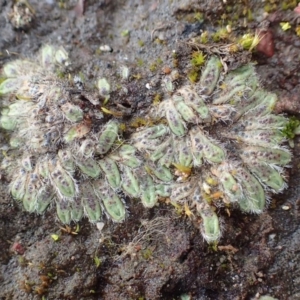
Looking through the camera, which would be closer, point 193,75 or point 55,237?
point 193,75

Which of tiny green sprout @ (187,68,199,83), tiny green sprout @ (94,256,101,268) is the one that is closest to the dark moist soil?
tiny green sprout @ (94,256,101,268)

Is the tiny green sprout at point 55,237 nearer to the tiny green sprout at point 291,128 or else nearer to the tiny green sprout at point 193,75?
the tiny green sprout at point 193,75

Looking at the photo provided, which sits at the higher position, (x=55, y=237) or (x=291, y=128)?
(x=291, y=128)

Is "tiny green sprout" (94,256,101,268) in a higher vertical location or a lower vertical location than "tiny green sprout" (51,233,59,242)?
lower

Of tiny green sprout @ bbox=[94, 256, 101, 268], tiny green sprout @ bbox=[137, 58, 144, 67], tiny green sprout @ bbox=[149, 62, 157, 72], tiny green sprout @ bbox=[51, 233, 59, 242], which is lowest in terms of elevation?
tiny green sprout @ bbox=[94, 256, 101, 268]

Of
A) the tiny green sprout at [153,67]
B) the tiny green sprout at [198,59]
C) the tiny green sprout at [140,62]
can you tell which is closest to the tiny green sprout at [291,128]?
the tiny green sprout at [198,59]

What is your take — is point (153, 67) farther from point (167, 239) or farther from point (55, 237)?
point (55, 237)

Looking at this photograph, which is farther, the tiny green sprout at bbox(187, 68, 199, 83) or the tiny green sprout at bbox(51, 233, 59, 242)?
the tiny green sprout at bbox(51, 233, 59, 242)

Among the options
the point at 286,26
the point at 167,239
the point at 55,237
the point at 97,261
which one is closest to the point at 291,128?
the point at 286,26

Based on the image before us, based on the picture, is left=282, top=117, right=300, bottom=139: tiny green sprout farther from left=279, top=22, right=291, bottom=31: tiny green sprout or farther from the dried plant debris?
left=279, top=22, right=291, bottom=31: tiny green sprout
